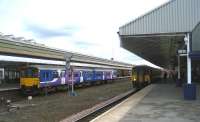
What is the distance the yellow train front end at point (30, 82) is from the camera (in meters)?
31.7

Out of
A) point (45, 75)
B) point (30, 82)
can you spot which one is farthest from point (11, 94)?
point (45, 75)

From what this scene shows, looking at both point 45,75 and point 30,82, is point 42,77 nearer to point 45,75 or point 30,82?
point 45,75

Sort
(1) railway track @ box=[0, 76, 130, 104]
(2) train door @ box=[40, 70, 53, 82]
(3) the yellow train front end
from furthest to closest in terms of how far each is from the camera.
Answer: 1. (2) train door @ box=[40, 70, 53, 82]
2. (3) the yellow train front end
3. (1) railway track @ box=[0, 76, 130, 104]

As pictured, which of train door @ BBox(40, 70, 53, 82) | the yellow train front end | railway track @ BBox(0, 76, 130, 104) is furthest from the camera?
train door @ BBox(40, 70, 53, 82)

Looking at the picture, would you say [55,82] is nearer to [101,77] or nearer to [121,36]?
[121,36]

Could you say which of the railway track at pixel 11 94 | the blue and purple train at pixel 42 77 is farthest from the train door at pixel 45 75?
the railway track at pixel 11 94

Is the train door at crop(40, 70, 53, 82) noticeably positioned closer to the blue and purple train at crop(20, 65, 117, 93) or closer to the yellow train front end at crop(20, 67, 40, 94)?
the blue and purple train at crop(20, 65, 117, 93)

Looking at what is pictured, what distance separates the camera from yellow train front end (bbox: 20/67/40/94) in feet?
104

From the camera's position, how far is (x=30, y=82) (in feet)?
104

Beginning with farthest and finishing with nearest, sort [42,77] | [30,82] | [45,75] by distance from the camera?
[45,75]
[42,77]
[30,82]

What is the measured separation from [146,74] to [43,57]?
12.7 meters

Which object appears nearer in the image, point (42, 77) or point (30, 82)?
point (30, 82)

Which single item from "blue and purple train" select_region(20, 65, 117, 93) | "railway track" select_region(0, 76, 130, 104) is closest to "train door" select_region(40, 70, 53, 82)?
"blue and purple train" select_region(20, 65, 117, 93)

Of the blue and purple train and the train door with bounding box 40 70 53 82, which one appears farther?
the train door with bounding box 40 70 53 82
